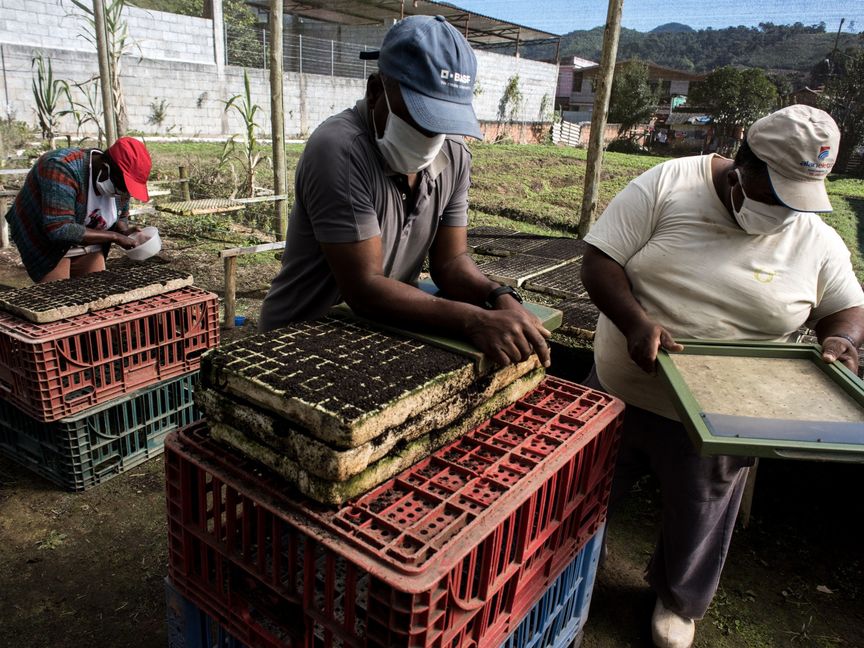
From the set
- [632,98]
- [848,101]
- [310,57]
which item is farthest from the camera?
[632,98]

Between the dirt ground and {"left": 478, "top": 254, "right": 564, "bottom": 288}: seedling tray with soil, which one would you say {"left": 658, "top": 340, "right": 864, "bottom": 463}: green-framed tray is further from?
{"left": 478, "top": 254, "right": 564, "bottom": 288}: seedling tray with soil

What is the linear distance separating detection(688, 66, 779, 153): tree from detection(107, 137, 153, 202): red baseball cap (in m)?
20.9

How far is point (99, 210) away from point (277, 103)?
267cm

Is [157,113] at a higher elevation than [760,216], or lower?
lower

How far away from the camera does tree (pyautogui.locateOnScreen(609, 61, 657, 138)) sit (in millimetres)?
24625

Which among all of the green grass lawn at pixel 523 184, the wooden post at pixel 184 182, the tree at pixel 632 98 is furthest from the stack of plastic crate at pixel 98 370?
the tree at pixel 632 98

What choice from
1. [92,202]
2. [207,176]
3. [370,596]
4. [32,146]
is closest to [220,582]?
[370,596]

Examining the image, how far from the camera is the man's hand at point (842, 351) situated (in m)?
1.90

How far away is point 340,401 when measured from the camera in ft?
3.76

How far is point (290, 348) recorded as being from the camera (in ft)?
4.55

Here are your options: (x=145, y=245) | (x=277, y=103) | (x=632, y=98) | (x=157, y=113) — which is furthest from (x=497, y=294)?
(x=632, y=98)

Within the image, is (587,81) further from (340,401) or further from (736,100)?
(340,401)

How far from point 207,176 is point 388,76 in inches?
331

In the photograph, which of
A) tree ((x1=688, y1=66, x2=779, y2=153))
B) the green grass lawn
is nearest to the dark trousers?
the green grass lawn
